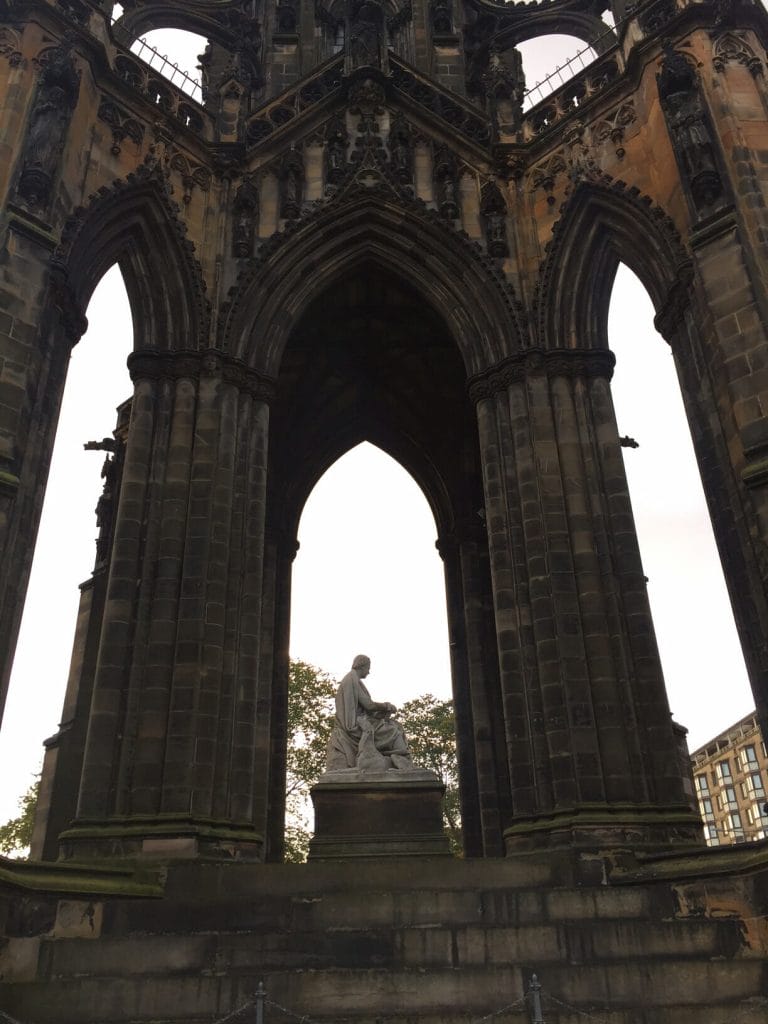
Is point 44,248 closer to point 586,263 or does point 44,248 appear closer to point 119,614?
point 119,614

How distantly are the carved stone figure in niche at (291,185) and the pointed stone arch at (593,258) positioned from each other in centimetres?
462

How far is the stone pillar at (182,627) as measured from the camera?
10867 mm

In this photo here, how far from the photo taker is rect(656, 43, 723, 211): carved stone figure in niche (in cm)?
1192

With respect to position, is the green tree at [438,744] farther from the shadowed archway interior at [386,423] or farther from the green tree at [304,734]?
the shadowed archway interior at [386,423]

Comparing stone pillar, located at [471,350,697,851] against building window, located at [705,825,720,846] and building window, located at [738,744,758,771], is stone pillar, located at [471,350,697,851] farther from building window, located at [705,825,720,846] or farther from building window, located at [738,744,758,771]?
building window, located at [705,825,720,846]

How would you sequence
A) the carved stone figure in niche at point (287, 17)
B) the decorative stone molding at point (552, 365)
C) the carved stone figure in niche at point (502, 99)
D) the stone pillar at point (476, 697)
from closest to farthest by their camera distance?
the decorative stone molding at point (552, 365)
the carved stone figure in niche at point (502, 99)
the stone pillar at point (476, 697)
the carved stone figure in niche at point (287, 17)

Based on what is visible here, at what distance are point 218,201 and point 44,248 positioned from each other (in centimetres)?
515

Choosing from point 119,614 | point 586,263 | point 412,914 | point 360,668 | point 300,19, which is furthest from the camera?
point 300,19

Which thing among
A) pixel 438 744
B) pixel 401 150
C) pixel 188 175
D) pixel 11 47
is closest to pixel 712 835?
pixel 438 744

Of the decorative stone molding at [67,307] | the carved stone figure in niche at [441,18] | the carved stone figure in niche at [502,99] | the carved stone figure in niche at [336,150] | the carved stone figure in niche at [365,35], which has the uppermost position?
the carved stone figure in niche at [441,18]

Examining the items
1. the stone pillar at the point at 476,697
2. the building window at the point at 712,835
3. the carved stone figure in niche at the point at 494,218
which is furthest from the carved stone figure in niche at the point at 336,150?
the building window at the point at 712,835

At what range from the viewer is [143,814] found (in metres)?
10.7

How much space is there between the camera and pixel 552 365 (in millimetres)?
13805

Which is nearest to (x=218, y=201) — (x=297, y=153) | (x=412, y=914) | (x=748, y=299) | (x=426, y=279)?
(x=297, y=153)
